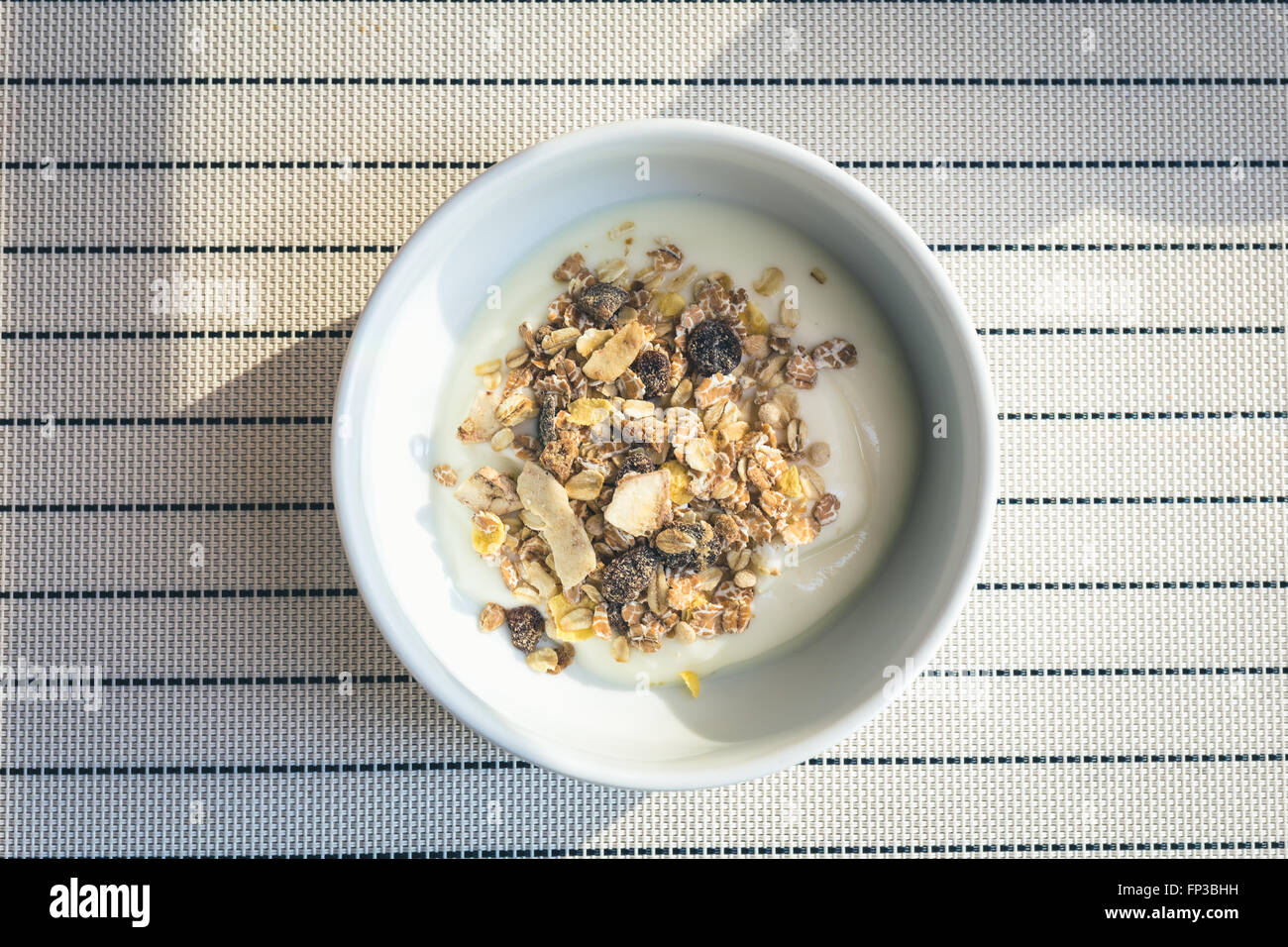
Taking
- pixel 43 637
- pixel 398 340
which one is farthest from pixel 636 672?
pixel 43 637

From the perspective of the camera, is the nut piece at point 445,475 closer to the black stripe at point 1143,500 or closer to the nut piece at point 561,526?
the nut piece at point 561,526

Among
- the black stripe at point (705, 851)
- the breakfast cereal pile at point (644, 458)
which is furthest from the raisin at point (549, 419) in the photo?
the black stripe at point (705, 851)

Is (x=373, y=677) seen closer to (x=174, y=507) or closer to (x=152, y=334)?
(x=174, y=507)

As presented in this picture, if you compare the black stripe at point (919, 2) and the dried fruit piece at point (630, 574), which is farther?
the black stripe at point (919, 2)

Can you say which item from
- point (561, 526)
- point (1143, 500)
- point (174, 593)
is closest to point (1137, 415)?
point (1143, 500)

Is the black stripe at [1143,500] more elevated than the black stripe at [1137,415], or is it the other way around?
the black stripe at [1137,415]

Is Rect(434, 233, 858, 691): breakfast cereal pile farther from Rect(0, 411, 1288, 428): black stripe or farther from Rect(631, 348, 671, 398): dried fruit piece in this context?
Rect(0, 411, 1288, 428): black stripe
